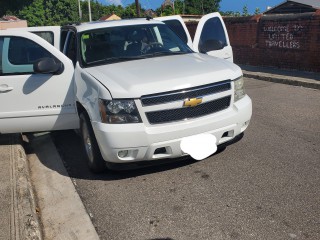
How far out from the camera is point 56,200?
13.7 feet

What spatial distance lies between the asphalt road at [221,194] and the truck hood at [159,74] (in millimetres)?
1017

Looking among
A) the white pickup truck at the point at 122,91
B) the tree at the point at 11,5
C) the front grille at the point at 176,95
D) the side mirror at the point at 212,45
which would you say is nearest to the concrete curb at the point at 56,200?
the white pickup truck at the point at 122,91

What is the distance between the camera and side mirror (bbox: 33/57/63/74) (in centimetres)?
481

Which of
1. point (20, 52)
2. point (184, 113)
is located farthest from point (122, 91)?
point (20, 52)

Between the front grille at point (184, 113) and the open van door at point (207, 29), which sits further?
the open van door at point (207, 29)

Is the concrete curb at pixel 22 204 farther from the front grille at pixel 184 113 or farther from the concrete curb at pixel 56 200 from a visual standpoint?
the front grille at pixel 184 113

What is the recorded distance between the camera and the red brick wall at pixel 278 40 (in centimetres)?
1055

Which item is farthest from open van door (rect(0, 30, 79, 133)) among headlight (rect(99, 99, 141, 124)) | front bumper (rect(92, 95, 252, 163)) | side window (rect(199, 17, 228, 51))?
side window (rect(199, 17, 228, 51))

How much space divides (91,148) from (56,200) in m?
0.68

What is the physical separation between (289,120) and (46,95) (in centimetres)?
375

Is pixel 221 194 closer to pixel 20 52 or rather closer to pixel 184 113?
pixel 184 113

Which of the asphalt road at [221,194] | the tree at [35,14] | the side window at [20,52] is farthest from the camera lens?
the tree at [35,14]

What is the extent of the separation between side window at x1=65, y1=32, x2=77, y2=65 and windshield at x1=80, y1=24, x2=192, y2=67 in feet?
0.59

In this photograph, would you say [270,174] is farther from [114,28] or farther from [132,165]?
[114,28]
